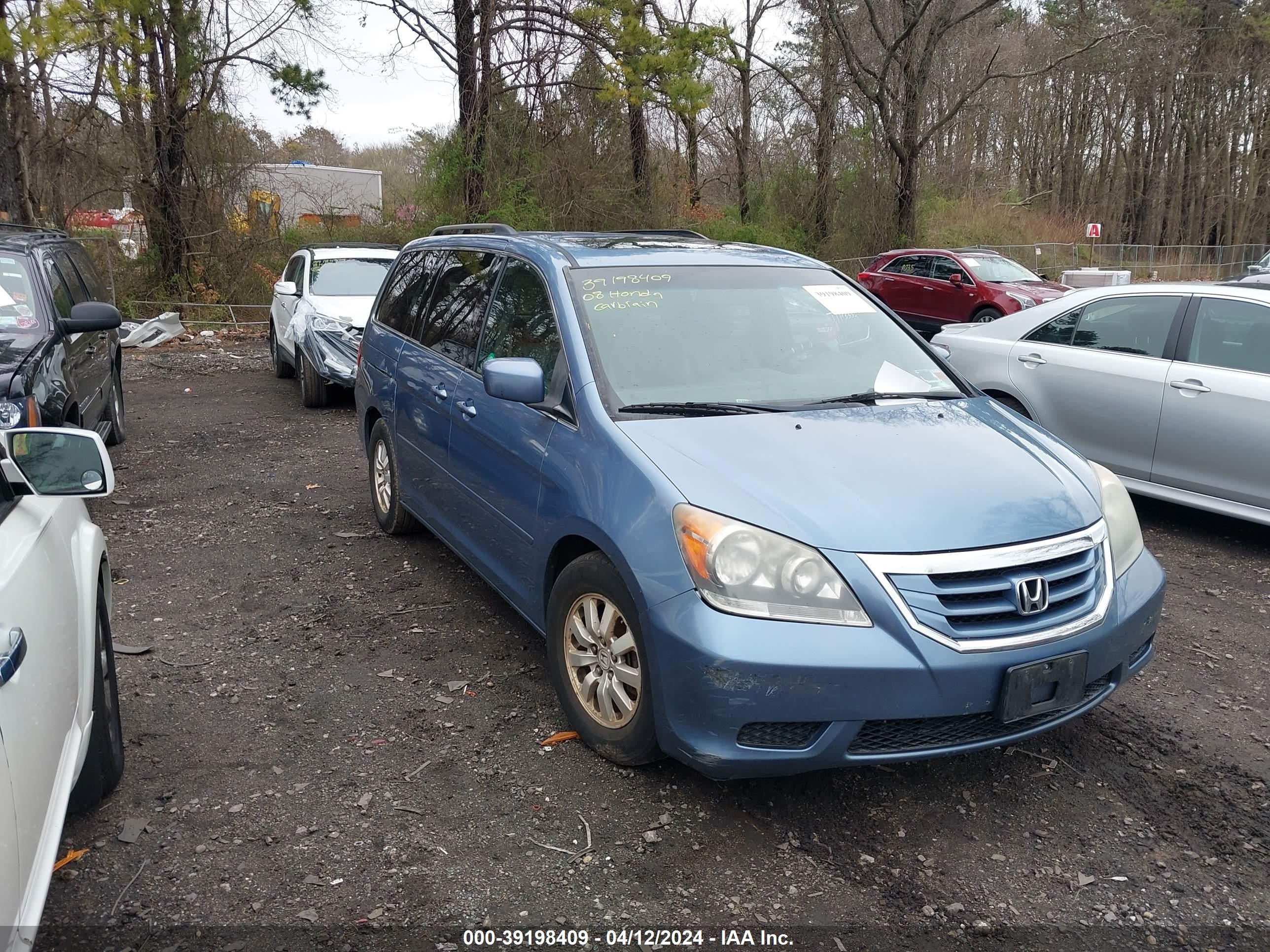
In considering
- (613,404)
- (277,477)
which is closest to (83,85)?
(277,477)

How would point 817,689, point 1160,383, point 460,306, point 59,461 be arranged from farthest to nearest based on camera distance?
point 1160,383 < point 460,306 < point 817,689 < point 59,461

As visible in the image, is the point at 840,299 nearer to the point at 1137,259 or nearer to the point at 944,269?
the point at 944,269

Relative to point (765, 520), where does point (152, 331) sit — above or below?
below

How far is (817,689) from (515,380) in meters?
1.66

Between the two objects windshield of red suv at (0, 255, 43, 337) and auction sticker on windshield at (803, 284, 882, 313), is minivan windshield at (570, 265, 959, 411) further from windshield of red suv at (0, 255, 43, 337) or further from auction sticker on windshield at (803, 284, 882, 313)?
windshield of red suv at (0, 255, 43, 337)

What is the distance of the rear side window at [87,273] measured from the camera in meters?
8.45

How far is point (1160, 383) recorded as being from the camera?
633 cm

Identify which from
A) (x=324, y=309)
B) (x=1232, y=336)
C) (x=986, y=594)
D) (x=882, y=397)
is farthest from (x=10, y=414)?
(x=1232, y=336)

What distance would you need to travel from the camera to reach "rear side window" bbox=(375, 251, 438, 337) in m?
5.69

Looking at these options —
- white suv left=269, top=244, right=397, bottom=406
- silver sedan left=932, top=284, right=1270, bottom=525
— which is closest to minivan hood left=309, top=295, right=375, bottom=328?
white suv left=269, top=244, right=397, bottom=406

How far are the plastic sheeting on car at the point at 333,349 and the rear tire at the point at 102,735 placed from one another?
721 centimetres

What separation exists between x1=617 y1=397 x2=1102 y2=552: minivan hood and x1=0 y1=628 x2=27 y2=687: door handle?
1.82 m

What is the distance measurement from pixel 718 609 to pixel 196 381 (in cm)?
1153

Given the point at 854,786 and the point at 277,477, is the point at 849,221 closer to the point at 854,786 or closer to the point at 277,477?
the point at 277,477
